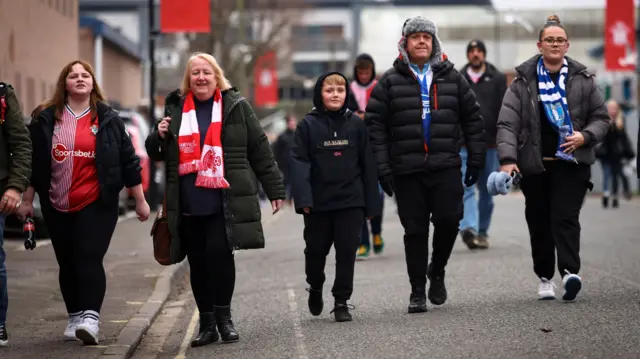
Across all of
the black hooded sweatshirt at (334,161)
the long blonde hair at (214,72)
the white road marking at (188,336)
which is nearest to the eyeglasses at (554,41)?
the black hooded sweatshirt at (334,161)

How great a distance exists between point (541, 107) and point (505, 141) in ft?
1.19

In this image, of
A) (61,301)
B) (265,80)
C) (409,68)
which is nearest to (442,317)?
(409,68)

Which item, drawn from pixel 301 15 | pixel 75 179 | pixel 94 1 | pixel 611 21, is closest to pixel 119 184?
pixel 75 179

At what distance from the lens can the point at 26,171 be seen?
27.3 feet

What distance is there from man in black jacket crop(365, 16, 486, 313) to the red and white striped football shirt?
2.04 meters

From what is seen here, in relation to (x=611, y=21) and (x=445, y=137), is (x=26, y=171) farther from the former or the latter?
(x=611, y=21)

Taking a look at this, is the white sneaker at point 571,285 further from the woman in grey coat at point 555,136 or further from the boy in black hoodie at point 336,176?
the boy in black hoodie at point 336,176

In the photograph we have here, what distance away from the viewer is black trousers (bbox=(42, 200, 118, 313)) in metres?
8.58

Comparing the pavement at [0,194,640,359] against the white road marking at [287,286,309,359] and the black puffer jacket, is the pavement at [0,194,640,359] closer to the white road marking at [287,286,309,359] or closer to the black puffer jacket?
the white road marking at [287,286,309,359]

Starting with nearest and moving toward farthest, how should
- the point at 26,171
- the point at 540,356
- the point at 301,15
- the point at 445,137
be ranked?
the point at 540,356
the point at 26,171
the point at 445,137
the point at 301,15

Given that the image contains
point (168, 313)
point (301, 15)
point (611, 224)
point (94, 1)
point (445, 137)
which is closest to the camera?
point (445, 137)

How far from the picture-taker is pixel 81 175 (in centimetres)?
858

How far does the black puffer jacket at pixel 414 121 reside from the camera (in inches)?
378

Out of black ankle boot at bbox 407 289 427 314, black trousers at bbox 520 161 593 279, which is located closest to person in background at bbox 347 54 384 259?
black trousers at bbox 520 161 593 279
